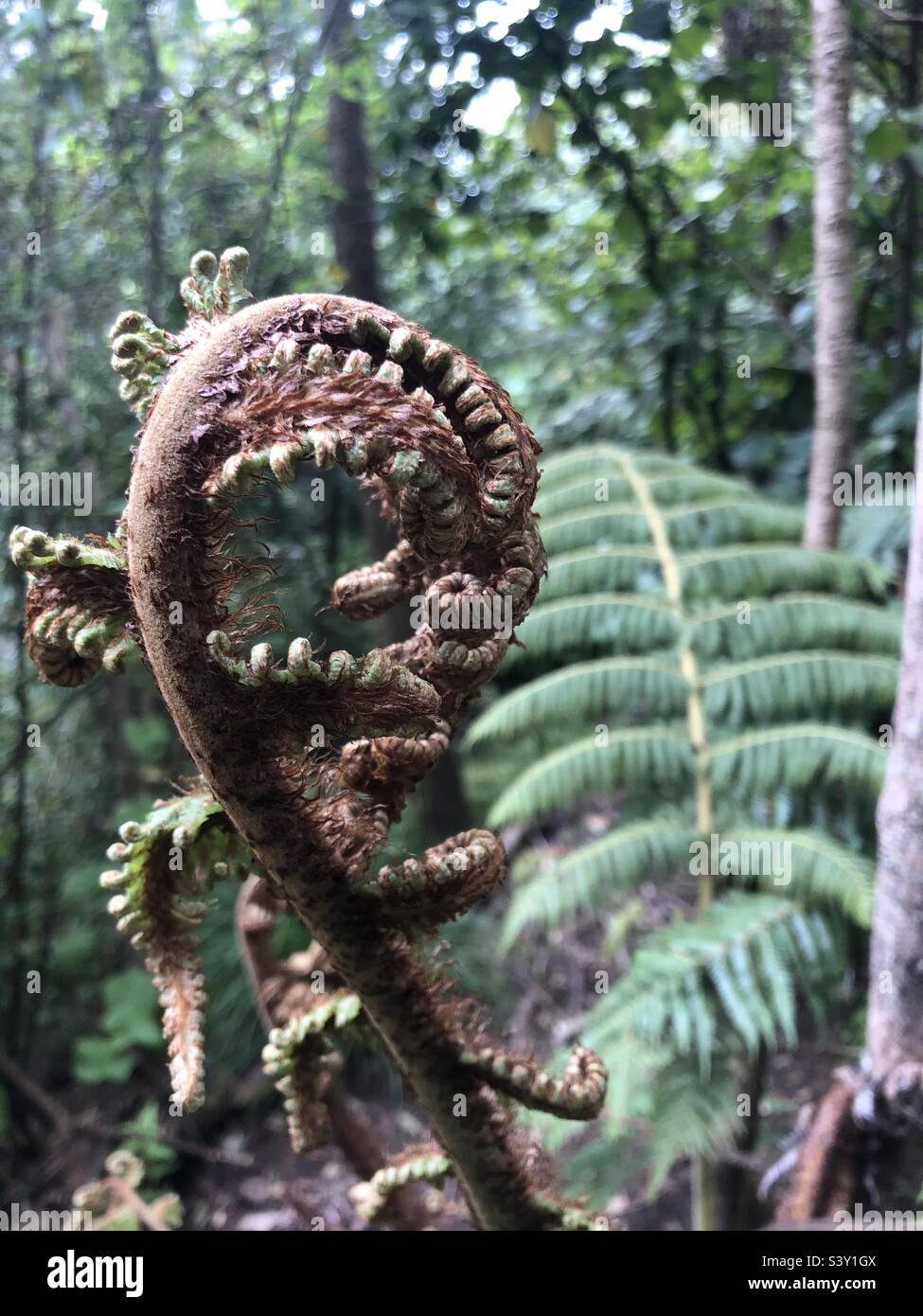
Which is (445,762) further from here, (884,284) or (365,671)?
(365,671)

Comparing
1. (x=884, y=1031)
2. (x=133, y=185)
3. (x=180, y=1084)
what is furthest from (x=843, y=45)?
(x=180, y=1084)

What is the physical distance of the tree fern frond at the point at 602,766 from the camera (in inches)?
77.8

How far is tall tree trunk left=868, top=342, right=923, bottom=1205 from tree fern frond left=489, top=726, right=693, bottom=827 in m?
0.59

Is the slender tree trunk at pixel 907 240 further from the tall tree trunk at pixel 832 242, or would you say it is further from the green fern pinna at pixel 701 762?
the green fern pinna at pixel 701 762

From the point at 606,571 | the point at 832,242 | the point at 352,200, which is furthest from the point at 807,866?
the point at 352,200

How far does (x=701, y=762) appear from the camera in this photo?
1.99m

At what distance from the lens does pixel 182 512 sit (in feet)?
1.76

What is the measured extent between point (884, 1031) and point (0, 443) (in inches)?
106

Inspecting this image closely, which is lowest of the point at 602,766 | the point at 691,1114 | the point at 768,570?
the point at 691,1114

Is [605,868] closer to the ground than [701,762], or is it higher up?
closer to the ground

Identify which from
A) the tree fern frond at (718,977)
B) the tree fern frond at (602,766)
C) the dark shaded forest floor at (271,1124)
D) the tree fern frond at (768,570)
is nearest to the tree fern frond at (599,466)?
the tree fern frond at (768,570)

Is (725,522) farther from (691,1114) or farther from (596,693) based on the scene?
(691,1114)

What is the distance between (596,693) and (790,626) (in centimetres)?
45

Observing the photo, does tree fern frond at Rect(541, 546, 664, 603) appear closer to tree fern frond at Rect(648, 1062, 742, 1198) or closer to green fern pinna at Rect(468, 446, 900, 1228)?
green fern pinna at Rect(468, 446, 900, 1228)
